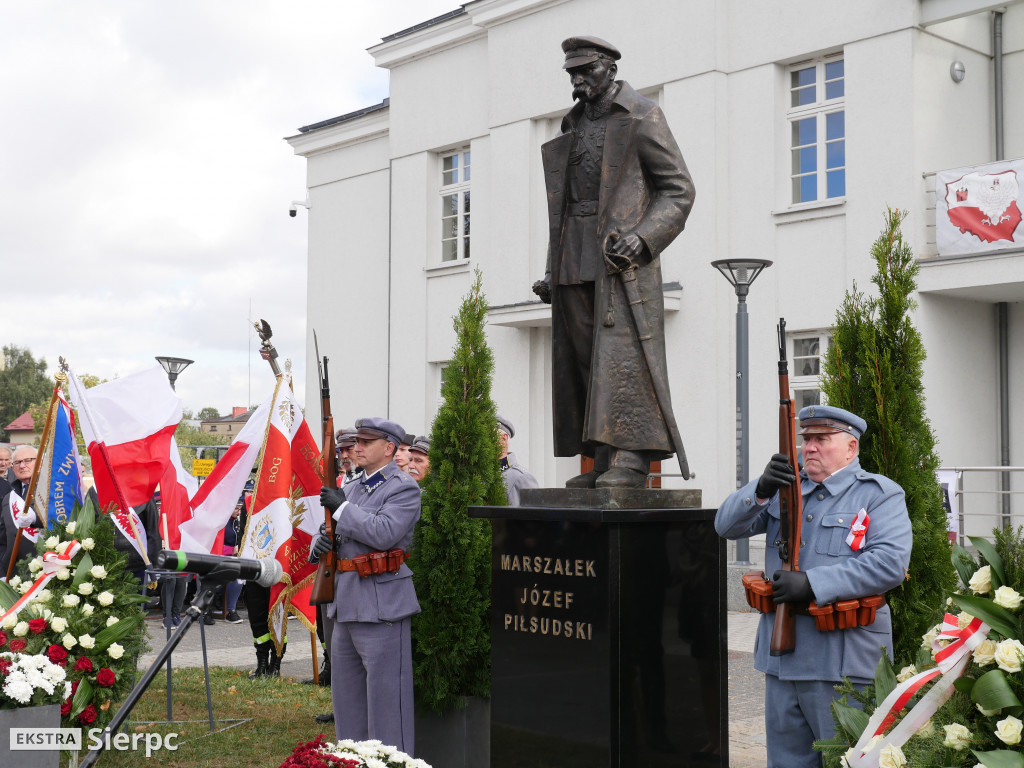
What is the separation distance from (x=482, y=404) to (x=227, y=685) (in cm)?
436

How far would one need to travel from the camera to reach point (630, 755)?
14.7 feet

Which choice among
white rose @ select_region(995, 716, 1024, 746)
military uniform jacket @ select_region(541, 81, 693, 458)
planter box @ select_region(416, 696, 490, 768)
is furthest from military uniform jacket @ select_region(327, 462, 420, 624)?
white rose @ select_region(995, 716, 1024, 746)

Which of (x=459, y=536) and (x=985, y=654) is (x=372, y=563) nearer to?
(x=459, y=536)

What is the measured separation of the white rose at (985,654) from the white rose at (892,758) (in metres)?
0.31

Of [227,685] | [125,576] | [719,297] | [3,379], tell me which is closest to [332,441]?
[125,576]

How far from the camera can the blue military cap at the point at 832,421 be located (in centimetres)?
445

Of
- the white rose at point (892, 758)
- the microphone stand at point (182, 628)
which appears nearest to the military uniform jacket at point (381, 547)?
the microphone stand at point (182, 628)

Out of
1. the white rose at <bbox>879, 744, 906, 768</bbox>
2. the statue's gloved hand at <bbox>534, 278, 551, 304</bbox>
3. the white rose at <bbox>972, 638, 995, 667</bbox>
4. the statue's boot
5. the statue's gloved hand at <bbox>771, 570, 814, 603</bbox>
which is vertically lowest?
the white rose at <bbox>879, 744, 906, 768</bbox>

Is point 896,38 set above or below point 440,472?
above

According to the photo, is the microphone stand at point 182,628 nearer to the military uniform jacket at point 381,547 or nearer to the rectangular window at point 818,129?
the military uniform jacket at point 381,547

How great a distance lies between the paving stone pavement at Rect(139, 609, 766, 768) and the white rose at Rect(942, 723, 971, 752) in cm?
375

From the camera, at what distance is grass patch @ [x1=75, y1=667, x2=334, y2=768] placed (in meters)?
6.89

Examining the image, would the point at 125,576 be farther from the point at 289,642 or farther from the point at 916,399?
the point at 289,642

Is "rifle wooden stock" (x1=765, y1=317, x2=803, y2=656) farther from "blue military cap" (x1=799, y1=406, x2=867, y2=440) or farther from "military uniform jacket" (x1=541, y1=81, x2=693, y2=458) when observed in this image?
"military uniform jacket" (x1=541, y1=81, x2=693, y2=458)
